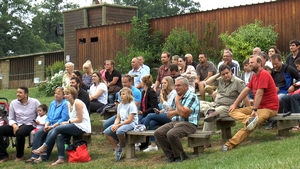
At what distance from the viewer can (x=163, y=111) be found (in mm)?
9711

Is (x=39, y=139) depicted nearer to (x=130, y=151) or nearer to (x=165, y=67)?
(x=130, y=151)

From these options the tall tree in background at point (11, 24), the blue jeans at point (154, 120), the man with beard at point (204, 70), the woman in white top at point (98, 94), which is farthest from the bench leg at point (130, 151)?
the tall tree in background at point (11, 24)

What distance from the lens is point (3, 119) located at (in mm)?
11055

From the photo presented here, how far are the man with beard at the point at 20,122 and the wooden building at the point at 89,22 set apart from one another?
59.6ft

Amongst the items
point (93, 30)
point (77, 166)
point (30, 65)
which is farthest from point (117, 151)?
point (30, 65)

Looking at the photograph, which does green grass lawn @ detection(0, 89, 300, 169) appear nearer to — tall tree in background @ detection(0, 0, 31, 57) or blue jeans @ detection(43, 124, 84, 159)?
blue jeans @ detection(43, 124, 84, 159)

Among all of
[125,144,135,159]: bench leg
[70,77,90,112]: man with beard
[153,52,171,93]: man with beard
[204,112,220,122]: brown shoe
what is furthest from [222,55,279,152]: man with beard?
[70,77,90,112]: man with beard

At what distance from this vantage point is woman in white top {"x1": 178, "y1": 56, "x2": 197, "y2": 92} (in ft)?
37.5

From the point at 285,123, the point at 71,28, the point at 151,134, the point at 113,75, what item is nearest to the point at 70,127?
the point at 151,134

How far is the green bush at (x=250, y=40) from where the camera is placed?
18.9 metres

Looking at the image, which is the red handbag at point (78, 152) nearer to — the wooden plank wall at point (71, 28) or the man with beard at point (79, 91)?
the man with beard at point (79, 91)

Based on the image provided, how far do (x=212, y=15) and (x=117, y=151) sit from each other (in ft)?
46.5

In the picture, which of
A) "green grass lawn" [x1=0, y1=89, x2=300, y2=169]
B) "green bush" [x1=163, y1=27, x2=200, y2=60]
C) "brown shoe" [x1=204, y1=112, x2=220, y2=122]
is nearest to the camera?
"green grass lawn" [x1=0, y1=89, x2=300, y2=169]

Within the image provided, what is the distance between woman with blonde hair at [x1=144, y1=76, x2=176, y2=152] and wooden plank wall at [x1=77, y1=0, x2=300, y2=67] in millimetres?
11441
